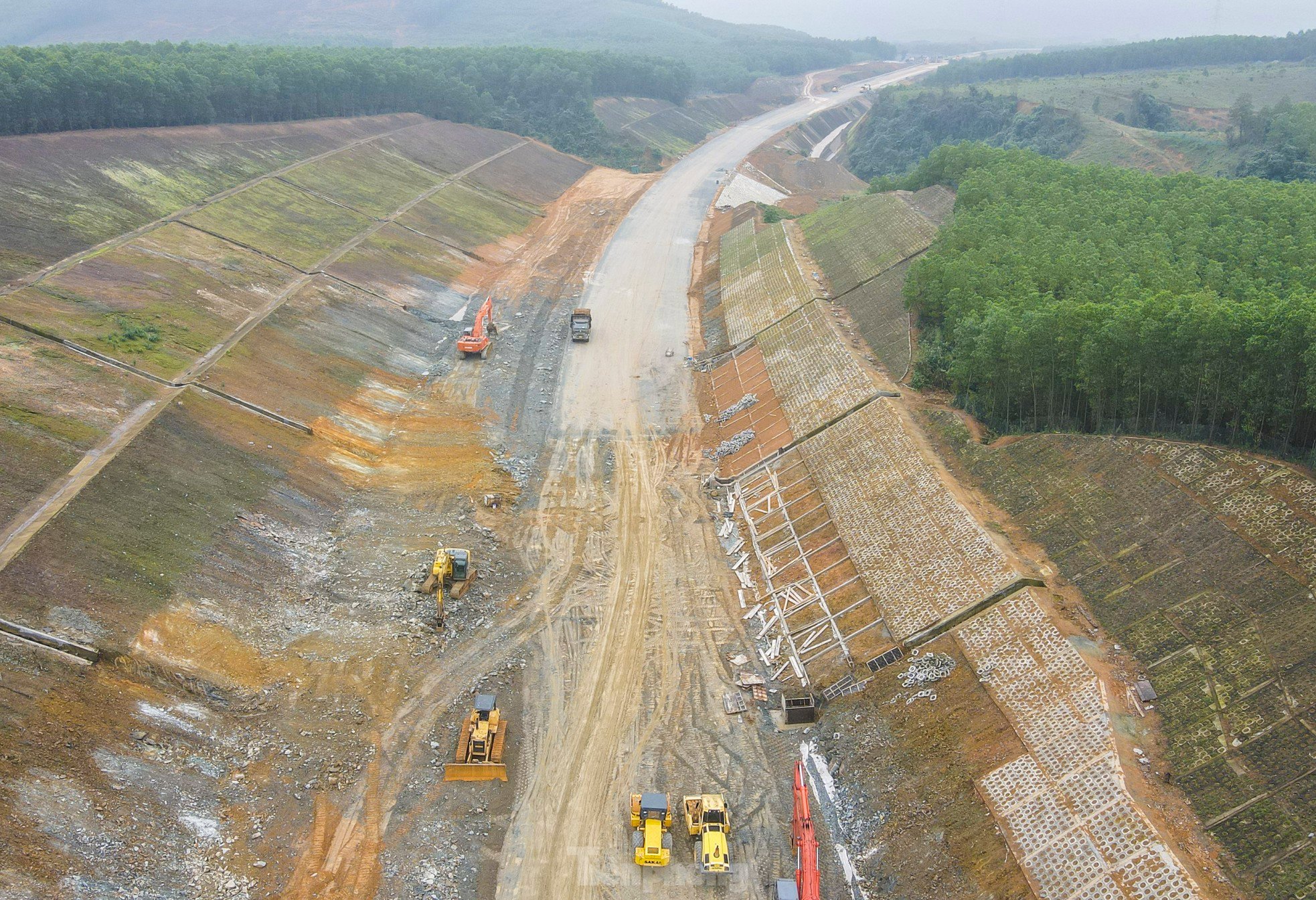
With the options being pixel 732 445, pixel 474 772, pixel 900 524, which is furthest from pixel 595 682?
pixel 732 445

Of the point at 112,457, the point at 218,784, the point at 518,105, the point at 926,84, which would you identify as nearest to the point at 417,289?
the point at 112,457

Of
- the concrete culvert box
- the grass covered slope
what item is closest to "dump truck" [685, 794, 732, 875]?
the concrete culvert box

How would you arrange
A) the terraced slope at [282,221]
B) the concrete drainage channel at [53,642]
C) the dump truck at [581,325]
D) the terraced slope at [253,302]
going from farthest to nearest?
the dump truck at [581,325] < the terraced slope at [282,221] < the terraced slope at [253,302] < the concrete drainage channel at [53,642]

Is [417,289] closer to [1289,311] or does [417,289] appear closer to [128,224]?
[128,224]

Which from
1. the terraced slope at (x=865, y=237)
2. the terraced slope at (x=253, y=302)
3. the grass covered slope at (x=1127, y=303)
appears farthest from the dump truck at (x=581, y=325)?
the grass covered slope at (x=1127, y=303)

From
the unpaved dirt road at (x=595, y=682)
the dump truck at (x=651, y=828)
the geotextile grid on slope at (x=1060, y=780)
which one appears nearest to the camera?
the geotextile grid on slope at (x=1060, y=780)

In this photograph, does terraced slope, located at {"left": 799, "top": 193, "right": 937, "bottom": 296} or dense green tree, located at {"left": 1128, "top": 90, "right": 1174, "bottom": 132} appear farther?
dense green tree, located at {"left": 1128, "top": 90, "right": 1174, "bottom": 132}

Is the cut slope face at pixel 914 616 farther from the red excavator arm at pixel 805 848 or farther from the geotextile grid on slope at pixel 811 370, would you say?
the red excavator arm at pixel 805 848

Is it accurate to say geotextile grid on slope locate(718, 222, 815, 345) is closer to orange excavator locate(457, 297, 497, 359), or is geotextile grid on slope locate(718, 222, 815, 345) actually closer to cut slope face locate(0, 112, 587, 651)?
orange excavator locate(457, 297, 497, 359)
